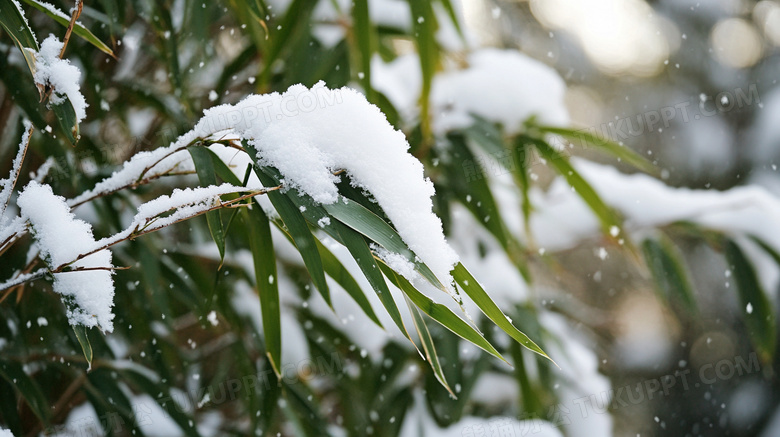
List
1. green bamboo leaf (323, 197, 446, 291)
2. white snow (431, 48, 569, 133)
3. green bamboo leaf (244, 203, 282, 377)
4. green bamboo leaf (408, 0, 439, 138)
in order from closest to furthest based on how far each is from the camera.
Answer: green bamboo leaf (323, 197, 446, 291)
green bamboo leaf (244, 203, 282, 377)
green bamboo leaf (408, 0, 439, 138)
white snow (431, 48, 569, 133)

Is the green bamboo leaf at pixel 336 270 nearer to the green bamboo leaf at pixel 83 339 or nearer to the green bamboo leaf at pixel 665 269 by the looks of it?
the green bamboo leaf at pixel 83 339

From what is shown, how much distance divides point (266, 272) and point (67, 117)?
0.18 meters

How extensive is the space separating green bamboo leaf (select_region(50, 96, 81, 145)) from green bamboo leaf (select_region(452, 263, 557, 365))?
0.92 feet

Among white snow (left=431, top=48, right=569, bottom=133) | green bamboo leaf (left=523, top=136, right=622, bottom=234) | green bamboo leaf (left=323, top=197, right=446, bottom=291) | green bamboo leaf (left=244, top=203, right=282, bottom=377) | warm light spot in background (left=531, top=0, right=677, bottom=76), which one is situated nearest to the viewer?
green bamboo leaf (left=323, top=197, right=446, bottom=291)

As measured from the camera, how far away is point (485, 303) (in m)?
0.38

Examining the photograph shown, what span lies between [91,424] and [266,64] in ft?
1.89

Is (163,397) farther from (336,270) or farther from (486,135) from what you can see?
(486,135)

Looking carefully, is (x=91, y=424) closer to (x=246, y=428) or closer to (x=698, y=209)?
(x=246, y=428)

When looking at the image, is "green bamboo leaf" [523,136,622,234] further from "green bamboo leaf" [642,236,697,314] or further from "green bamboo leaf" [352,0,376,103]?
"green bamboo leaf" [352,0,376,103]

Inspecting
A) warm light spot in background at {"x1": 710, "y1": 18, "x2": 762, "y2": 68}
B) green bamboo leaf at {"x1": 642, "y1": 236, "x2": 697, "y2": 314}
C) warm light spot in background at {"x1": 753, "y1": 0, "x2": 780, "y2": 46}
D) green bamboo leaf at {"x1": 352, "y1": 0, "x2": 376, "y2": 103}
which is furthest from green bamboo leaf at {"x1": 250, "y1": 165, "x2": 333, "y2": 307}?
warm light spot in background at {"x1": 753, "y1": 0, "x2": 780, "y2": 46}

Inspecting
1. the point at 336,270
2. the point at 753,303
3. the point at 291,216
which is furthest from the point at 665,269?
the point at 291,216

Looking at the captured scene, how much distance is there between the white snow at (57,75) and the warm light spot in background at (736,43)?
364 cm

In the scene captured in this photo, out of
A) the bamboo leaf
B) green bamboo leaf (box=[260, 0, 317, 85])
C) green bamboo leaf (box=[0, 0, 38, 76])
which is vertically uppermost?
green bamboo leaf (box=[260, 0, 317, 85])

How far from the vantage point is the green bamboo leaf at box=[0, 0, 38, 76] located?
1.25 ft
